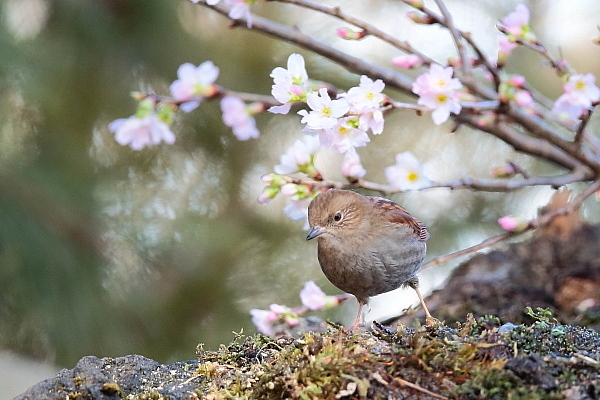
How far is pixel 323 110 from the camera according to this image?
7.79 ft

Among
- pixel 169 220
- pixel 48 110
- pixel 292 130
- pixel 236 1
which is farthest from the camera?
pixel 292 130

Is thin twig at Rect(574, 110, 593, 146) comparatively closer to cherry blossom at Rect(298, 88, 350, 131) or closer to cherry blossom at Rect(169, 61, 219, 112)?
cherry blossom at Rect(298, 88, 350, 131)

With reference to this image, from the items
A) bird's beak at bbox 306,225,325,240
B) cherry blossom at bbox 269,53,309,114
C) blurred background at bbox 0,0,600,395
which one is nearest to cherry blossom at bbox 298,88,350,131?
cherry blossom at bbox 269,53,309,114

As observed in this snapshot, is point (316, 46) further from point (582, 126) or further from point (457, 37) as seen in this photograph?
point (582, 126)

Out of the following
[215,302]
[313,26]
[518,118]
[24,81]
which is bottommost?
[518,118]

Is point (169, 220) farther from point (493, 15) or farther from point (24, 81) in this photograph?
point (493, 15)

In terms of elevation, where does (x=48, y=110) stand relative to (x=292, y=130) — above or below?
above

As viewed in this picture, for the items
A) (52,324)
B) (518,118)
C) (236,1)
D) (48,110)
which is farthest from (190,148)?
(518,118)

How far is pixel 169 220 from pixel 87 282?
0.68m

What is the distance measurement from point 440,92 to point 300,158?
0.61m

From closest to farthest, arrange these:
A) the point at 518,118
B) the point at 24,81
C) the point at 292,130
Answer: the point at 518,118 < the point at 24,81 < the point at 292,130

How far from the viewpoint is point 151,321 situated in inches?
168

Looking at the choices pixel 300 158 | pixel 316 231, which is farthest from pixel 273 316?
pixel 300 158

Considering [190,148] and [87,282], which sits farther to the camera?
[190,148]
